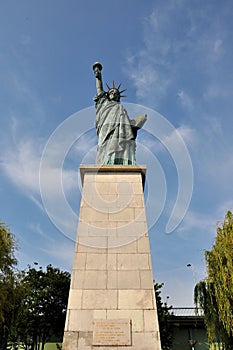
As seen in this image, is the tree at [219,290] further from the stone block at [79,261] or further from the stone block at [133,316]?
the stone block at [79,261]

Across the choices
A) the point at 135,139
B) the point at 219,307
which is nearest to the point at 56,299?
the point at 219,307

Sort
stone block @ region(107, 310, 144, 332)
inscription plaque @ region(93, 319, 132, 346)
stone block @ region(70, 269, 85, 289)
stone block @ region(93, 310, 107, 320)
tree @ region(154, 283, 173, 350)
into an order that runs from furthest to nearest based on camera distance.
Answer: tree @ region(154, 283, 173, 350)
stone block @ region(70, 269, 85, 289)
stone block @ region(93, 310, 107, 320)
stone block @ region(107, 310, 144, 332)
inscription plaque @ region(93, 319, 132, 346)

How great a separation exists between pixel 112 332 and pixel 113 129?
7548 mm

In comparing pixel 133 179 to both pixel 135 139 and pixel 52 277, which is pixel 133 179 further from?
pixel 52 277

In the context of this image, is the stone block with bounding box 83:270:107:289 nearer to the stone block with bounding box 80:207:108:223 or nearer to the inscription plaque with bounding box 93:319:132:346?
the inscription plaque with bounding box 93:319:132:346

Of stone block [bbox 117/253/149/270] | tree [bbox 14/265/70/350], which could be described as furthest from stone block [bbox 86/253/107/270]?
tree [bbox 14/265/70/350]

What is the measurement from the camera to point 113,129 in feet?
38.6

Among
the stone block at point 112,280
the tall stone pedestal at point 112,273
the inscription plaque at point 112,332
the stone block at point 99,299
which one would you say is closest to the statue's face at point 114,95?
the tall stone pedestal at point 112,273

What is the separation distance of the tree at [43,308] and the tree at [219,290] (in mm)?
10947

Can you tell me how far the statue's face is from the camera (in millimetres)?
13898

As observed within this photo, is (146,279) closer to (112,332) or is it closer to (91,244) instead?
(112,332)

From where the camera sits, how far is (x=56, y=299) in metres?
22.1

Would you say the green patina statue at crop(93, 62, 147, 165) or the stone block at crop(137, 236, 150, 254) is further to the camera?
the green patina statue at crop(93, 62, 147, 165)

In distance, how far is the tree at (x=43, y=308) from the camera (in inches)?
798
